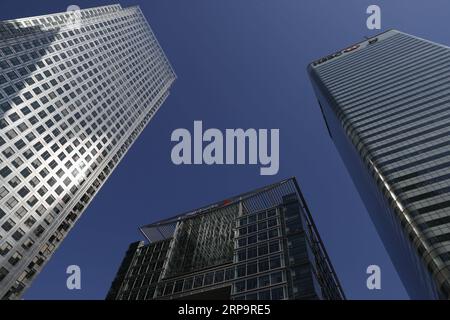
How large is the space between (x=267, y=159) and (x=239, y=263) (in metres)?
21.6

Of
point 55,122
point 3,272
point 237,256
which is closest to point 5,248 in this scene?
point 3,272

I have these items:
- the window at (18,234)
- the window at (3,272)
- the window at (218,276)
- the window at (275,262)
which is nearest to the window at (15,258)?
the window at (3,272)

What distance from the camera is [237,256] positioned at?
71250 millimetres

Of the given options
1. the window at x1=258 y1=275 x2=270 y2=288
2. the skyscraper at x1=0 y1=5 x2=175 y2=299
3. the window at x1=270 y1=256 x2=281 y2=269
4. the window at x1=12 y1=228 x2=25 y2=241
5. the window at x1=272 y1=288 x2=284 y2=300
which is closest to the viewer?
the window at x1=272 y1=288 x2=284 y2=300

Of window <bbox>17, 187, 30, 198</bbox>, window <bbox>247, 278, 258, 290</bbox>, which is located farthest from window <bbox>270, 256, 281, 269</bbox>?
window <bbox>17, 187, 30, 198</bbox>

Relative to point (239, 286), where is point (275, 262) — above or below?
above

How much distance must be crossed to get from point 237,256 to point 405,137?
49.2 metres

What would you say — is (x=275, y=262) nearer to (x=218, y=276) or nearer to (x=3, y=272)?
(x=218, y=276)

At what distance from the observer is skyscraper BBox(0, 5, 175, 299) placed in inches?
2687

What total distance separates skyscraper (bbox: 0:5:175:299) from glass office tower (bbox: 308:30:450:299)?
64581 millimetres

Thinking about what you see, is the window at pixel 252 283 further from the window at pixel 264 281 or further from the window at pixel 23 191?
the window at pixel 23 191

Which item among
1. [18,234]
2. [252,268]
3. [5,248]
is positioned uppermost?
[18,234]

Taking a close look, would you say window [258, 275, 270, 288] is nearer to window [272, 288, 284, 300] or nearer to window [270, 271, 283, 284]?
window [270, 271, 283, 284]

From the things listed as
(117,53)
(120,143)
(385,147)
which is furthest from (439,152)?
(117,53)
